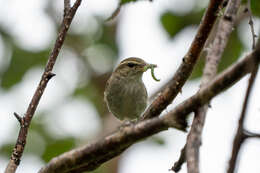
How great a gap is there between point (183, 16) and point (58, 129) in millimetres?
3879

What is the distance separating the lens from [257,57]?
1702 mm

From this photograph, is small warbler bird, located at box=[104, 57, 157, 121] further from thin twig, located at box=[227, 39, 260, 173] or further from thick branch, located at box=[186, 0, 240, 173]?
thin twig, located at box=[227, 39, 260, 173]

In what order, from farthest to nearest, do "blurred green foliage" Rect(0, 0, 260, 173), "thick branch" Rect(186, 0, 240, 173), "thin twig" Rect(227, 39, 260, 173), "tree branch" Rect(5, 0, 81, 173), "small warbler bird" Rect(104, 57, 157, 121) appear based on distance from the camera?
1. "blurred green foliage" Rect(0, 0, 260, 173)
2. "small warbler bird" Rect(104, 57, 157, 121)
3. "tree branch" Rect(5, 0, 81, 173)
4. "thick branch" Rect(186, 0, 240, 173)
5. "thin twig" Rect(227, 39, 260, 173)

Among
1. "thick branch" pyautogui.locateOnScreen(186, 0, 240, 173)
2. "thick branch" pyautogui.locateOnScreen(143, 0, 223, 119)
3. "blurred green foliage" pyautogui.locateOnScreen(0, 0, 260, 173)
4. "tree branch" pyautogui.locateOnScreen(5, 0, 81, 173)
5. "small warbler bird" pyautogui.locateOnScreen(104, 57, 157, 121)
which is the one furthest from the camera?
"blurred green foliage" pyautogui.locateOnScreen(0, 0, 260, 173)

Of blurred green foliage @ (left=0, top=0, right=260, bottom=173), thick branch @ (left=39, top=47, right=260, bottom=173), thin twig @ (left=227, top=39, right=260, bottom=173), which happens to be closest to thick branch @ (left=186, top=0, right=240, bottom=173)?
thick branch @ (left=39, top=47, right=260, bottom=173)

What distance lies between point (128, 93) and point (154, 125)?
381 cm

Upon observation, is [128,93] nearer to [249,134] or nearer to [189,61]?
[189,61]

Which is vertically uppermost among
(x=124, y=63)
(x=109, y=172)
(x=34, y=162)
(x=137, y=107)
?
(x=124, y=63)

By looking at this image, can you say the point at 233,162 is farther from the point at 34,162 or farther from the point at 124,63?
the point at 34,162

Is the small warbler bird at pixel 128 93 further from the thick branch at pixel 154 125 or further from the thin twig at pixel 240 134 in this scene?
the thin twig at pixel 240 134

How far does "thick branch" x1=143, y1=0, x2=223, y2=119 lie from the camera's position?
2.50 m

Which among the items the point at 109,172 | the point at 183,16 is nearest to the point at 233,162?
the point at 183,16

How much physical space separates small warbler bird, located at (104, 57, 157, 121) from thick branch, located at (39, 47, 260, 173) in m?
2.87

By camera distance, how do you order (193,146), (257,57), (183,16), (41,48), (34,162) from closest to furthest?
(257,57) → (193,146) → (183,16) → (34,162) → (41,48)
